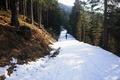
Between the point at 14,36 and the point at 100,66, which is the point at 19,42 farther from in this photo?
the point at 100,66

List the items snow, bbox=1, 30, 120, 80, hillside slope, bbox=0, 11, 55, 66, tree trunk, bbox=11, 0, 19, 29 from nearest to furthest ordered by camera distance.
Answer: snow, bbox=1, 30, 120, 80
hillside slope, bbox=0, 11, 55, 66
tree trunk, bbox=11, 0, 19, 29

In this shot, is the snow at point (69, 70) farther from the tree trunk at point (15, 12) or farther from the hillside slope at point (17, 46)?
the tree trunk at point (15, 12)

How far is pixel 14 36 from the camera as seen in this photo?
19391 mm

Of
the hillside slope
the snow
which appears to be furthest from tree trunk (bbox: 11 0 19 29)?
the snow

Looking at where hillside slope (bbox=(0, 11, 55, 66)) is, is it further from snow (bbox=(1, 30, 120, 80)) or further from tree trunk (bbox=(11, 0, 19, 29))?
snow (bbox=(1, 30, 120, 80))

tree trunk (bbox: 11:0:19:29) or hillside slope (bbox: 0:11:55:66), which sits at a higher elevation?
tree trunk (bbox: 11:0:19:29)

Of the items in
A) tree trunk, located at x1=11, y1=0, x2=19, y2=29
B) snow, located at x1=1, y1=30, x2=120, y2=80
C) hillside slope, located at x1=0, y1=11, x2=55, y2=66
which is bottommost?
snow, located at x1=1, y1=30, x2=120, y2=80

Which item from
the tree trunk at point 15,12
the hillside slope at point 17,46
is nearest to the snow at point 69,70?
the hillside slope at point 17,46

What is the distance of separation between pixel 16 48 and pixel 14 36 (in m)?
2.32

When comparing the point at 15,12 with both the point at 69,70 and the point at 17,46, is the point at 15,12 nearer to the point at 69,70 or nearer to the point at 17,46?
the point at 17,46

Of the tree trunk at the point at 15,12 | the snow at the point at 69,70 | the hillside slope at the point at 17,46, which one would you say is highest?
the tree trunk at the point at 15,12

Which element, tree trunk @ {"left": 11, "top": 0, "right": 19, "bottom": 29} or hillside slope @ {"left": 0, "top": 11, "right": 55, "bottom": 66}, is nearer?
hillside slope @ {"left": 0, "top": 11, "right": 55, "bottom": 66}

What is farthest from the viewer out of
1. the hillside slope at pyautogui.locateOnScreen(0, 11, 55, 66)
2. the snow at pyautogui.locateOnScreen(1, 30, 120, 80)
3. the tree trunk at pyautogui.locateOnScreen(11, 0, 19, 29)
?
the tree trunk at pyautogui.locateOnScreen(11, 0, 19, 29)

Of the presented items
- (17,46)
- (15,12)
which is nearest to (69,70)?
(17,46)
